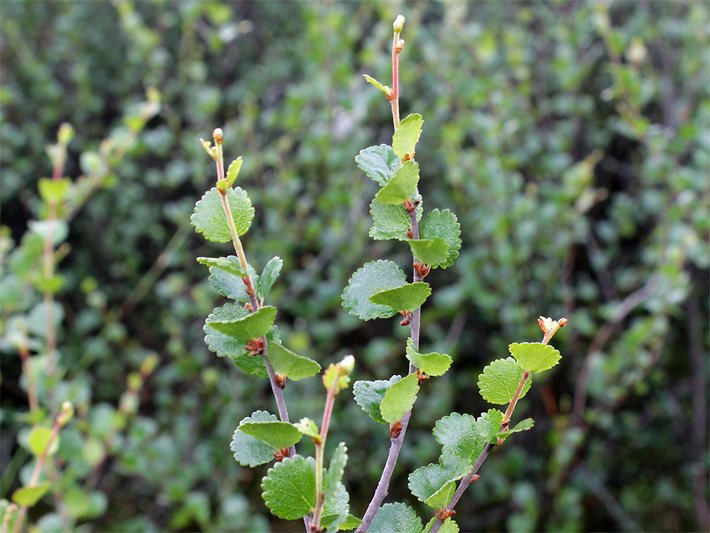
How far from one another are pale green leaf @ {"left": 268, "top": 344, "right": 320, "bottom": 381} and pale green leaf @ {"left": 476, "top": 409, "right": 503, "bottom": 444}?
8 cm

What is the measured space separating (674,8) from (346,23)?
76 cm

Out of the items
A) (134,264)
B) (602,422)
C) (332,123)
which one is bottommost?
(602,422)

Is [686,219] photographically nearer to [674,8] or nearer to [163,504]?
[674,8]

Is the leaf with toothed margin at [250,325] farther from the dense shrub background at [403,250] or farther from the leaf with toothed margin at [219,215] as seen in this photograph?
the dense shrub background at [403,250]

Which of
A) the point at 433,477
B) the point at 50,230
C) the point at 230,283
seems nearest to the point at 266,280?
the point at 230,283

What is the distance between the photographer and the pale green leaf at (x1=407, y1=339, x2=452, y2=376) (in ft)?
1.05

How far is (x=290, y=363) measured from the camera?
0.32 metres

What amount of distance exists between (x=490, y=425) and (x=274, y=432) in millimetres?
97

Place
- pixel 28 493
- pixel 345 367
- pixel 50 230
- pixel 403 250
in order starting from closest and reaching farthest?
pixel 345 367 < pixel 28 493 < pixel 50 230 < pixel 403 250

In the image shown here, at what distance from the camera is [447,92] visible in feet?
4.39

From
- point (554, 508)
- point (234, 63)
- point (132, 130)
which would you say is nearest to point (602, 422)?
point (554, 508)

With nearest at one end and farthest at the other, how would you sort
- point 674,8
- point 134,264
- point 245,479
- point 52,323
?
point 52,323
point 245,479
point 134,264
point 674,8

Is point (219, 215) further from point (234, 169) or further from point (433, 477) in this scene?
point (433, 477)

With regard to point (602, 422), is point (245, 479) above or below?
below
